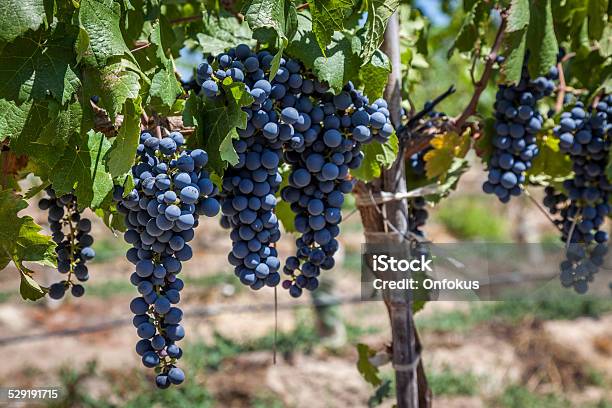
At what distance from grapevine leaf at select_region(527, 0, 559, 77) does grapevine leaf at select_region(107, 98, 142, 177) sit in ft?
3.37

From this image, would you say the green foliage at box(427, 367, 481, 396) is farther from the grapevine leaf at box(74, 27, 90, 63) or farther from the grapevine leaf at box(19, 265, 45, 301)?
the grapevine leaf at box(74, 27, 90, 63)

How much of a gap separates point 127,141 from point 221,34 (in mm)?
530

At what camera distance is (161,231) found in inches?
42.1

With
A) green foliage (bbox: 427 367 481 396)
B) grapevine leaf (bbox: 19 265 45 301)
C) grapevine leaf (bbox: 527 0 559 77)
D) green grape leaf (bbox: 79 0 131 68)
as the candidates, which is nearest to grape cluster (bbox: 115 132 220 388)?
green grape leaf (bbox: 79 0 131 68)

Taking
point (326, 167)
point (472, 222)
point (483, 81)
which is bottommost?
point (326, 167)

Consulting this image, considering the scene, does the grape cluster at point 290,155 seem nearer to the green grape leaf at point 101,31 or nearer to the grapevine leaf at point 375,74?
the grapevine leaf at point 375,74

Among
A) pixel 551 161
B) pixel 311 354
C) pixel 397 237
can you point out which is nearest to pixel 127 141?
pixel 397 237

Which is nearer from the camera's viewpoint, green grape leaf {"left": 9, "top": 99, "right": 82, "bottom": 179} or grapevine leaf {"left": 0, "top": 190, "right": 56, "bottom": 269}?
green grape leaf {"left": 9, "top": 99, "right": 82, "bottom": 179}

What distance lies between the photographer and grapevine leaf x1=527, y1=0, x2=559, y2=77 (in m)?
1.61

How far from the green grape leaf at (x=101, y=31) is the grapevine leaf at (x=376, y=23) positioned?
1.48ft

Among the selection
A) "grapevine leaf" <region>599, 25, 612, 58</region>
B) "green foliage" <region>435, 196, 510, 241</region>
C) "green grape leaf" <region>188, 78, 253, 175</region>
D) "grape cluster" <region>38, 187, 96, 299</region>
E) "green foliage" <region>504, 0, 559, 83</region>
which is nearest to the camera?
"green grape leaf" <region>188, 78, 253, 175</region>

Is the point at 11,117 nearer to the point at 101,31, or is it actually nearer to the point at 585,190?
the point at 101,31

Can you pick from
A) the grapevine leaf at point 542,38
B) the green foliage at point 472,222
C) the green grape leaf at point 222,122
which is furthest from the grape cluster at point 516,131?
the green foliage at point 472,222

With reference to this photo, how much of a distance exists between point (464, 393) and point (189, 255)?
4.13 meters
